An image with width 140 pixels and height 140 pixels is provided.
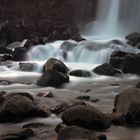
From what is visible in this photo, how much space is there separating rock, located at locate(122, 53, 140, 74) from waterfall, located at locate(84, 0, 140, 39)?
13.6m

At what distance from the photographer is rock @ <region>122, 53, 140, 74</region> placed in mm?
17016

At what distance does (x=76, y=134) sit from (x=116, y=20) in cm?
Result: 2632

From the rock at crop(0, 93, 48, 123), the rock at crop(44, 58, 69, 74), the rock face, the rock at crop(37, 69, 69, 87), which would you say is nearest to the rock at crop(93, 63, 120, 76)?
the rock at crop(44, 58, 69, 74)

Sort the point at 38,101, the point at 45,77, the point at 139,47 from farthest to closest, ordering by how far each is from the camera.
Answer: the point at 139,47
the point at 45,77
the point at 38,101

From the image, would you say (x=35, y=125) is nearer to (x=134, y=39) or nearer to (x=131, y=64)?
(x=131, y=64)

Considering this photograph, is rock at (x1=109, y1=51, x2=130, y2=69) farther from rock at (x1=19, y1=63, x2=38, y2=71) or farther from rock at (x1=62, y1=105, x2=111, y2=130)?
rock at (x1=62, y1=105, x2=111, y2=130)

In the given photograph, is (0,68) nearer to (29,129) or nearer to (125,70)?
(125,70)

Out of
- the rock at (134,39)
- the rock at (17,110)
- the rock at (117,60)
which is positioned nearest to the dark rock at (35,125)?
the rock at (17,110)

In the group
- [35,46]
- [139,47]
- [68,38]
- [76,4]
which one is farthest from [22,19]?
[139,47]

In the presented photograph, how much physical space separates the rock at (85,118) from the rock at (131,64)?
8.36 m

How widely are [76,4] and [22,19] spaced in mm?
4552

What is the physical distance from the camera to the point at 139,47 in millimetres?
21969

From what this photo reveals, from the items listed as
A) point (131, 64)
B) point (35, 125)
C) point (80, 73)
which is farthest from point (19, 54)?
point (35, 125)

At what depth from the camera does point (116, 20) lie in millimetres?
33469
